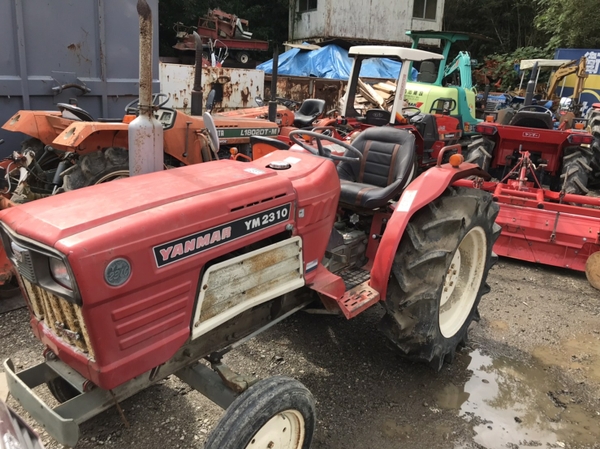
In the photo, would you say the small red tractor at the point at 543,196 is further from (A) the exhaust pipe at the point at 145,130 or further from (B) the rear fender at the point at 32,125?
(B) the rear fender at the point at 32,125

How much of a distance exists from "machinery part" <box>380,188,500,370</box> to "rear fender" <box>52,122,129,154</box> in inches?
102

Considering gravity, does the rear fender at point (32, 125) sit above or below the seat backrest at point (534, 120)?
below

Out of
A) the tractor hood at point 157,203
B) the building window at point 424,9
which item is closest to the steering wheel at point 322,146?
the tractor hood at point 157,203

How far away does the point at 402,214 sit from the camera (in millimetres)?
2559

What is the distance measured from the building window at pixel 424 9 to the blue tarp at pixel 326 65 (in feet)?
14.9

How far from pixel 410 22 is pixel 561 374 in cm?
1793

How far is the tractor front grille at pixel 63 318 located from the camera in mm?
1602

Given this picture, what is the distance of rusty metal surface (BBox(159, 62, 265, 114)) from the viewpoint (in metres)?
10.0

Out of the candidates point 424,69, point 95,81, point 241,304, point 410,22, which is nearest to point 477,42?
point 410,22

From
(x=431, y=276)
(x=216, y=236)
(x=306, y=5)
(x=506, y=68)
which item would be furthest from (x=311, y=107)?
(x=306, y=5)

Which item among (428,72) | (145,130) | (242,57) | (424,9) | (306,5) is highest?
(424,9)

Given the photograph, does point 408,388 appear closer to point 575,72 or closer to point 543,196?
point 543,196

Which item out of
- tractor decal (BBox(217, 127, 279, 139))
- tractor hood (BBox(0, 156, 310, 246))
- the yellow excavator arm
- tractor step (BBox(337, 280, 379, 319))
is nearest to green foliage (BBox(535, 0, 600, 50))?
the yellow excavator arm

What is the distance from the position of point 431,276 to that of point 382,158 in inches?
47.6
